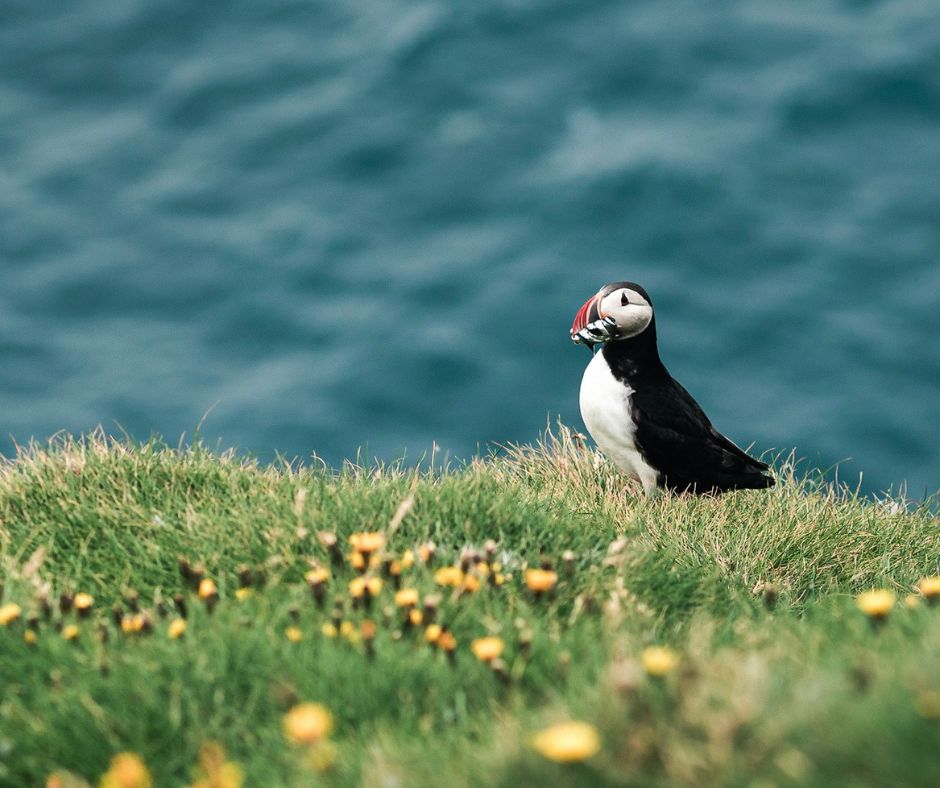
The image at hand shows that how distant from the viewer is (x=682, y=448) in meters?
6.58

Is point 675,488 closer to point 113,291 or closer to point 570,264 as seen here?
point 570,264

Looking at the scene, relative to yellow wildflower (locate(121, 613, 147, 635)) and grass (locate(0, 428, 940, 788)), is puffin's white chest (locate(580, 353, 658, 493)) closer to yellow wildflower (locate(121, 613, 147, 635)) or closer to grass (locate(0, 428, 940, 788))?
grass (locate(0, 428, 940, 788))

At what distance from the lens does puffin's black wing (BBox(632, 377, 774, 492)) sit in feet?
21.5

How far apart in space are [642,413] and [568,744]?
4.01 metres

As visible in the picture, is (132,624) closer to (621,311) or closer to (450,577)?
(450,577)

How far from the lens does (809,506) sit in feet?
21.8

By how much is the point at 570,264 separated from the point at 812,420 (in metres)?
3.78

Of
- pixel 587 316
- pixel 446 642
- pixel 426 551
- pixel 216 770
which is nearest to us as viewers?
pixel 216 770

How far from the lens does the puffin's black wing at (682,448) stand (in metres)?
6.55

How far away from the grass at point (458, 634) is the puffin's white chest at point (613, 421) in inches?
5.9

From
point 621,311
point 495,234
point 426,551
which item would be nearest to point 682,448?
point 621,311

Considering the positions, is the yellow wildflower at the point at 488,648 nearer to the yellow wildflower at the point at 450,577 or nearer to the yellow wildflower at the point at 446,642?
the yellow wildflower at the point at 446,642

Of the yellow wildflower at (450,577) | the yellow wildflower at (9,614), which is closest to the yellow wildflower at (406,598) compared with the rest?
the yellow wildflower at (450,577)

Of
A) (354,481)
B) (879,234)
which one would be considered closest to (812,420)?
(879,234)
